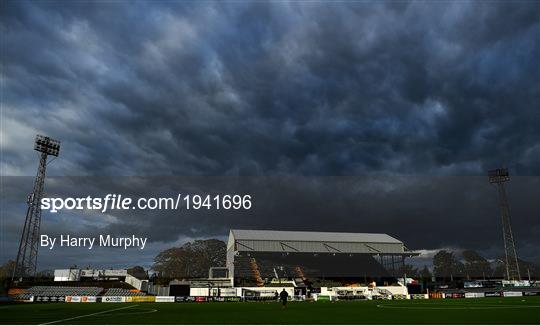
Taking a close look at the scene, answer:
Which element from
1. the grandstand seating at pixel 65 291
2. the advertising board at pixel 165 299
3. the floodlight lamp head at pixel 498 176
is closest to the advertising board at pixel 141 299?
the advertising board at pixel 165 299

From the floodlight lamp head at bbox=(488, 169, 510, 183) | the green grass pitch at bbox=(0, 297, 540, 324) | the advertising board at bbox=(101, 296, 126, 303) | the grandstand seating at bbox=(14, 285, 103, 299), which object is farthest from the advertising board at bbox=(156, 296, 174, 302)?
the floodlight lamp head at bbox=(488, 169, 510, 183)

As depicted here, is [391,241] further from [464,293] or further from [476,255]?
[476,255]

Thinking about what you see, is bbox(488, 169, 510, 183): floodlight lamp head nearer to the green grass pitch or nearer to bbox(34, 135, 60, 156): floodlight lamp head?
the green grass pitch

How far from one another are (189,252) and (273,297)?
105m

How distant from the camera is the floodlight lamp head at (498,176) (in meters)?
106

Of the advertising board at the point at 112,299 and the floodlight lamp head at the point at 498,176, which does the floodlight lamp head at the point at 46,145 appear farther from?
the floodlight lamp head at the point at 498,176

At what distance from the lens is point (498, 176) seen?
107m

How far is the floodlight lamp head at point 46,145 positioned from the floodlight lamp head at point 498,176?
9691cm

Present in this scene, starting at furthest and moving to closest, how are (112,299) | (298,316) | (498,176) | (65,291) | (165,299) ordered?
(498,176) → (65,291) → (112,299) → (165,299) → (298,316)

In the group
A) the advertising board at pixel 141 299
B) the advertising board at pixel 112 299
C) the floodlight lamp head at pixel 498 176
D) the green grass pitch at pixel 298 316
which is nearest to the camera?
the green grass pitch at pixel 298 316

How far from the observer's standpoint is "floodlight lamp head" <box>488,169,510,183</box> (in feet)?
348

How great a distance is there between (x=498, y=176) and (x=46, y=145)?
327ft

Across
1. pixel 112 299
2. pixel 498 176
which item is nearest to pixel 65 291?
pixel 112 299

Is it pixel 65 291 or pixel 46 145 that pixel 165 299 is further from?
pixel 46 145
